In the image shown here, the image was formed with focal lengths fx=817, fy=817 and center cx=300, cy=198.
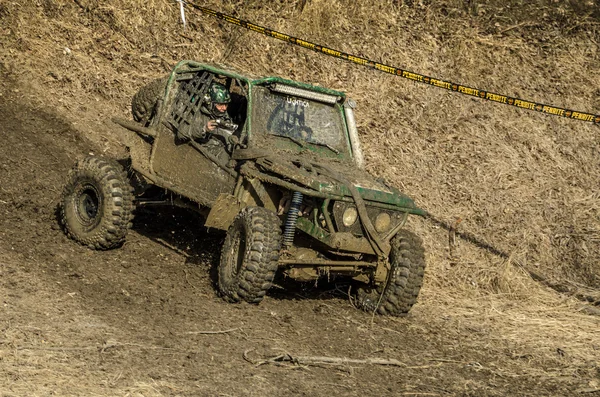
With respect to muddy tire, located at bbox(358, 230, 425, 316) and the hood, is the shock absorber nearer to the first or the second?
the hood

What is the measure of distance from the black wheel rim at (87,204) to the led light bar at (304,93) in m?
2.22

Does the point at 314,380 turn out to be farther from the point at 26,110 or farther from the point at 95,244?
the point at 26,110

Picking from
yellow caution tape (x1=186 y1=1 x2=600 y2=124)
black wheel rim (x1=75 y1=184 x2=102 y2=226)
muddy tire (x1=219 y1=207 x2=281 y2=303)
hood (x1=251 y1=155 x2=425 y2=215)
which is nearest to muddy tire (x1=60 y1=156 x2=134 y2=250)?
black wheel rim (x1=75 y1=184 x2=102 y2=226)

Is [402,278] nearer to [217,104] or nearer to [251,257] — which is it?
[251,257]

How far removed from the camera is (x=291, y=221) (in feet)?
23.8

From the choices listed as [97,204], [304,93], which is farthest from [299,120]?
[97,204]

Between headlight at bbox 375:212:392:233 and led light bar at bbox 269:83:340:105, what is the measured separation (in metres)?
1.62

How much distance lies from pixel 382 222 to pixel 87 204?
3.30 meters

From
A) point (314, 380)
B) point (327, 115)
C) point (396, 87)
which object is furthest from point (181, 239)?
point (396, 87)

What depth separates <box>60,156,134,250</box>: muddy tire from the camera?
8352 mm

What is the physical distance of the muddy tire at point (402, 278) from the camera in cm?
783

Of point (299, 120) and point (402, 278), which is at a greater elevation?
point (299, 120)

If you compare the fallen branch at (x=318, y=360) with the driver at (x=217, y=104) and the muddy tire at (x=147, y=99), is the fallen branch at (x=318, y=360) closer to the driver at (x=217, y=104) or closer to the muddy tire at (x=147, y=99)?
the driver at (x=217, y=104)

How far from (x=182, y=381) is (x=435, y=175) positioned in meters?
7.32
